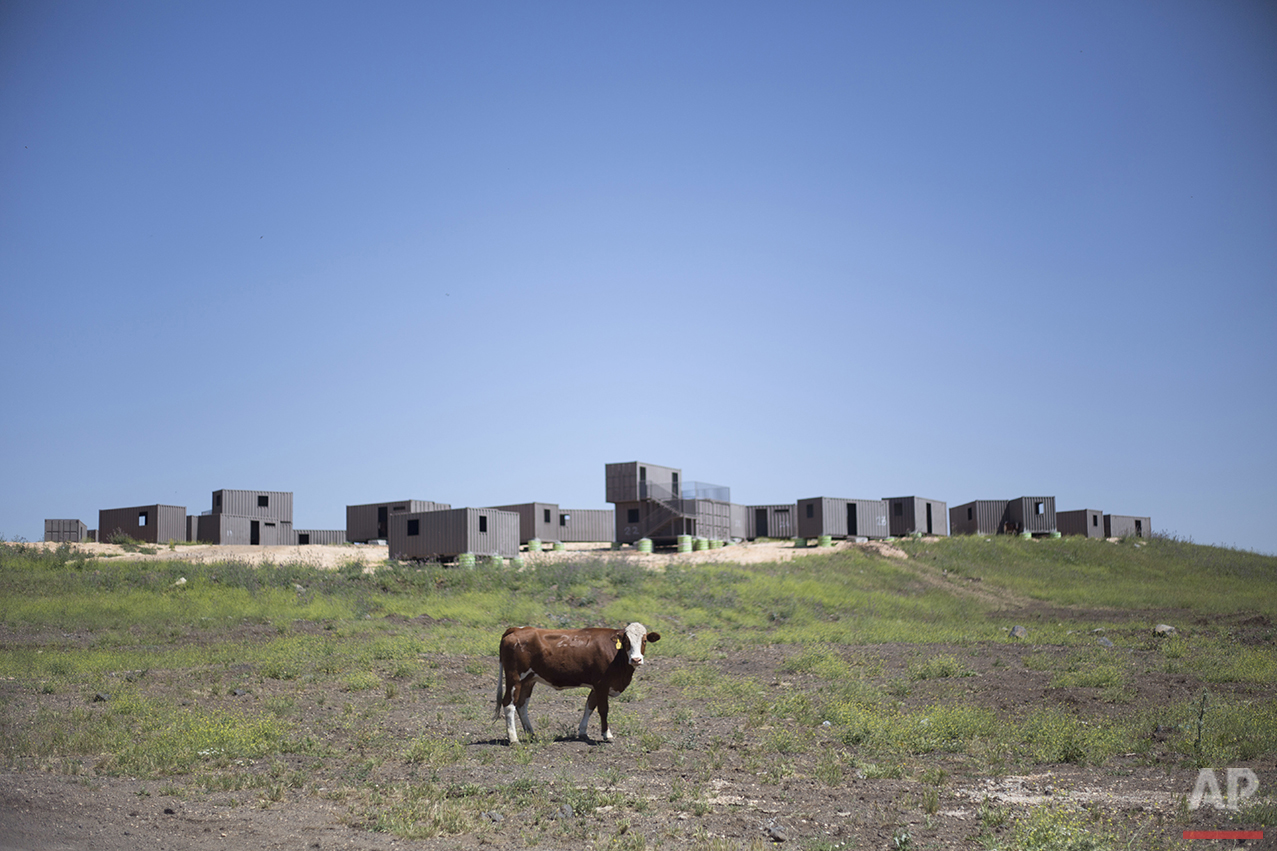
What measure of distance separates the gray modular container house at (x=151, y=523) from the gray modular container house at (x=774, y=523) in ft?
146

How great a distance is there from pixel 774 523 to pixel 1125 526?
30319mm

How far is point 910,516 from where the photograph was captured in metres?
65.2

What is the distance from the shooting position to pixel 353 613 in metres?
31.5

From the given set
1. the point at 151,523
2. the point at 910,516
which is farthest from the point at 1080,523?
the point at 151,523

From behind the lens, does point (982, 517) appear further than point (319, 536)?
No

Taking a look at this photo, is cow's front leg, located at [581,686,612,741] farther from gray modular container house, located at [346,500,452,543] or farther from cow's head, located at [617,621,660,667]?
gray modular container house, located at [346,500,452,543]

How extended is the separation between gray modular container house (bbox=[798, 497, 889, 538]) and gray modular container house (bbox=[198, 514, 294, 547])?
3928 cm

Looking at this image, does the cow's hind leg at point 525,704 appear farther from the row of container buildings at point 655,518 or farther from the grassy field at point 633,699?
the row of container buildings at point 655,518

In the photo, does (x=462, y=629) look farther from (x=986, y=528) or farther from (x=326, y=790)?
(x=986, y=528)

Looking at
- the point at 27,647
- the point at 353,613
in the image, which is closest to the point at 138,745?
the point at 27,647

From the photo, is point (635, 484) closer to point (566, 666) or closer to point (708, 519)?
point (708, 519)

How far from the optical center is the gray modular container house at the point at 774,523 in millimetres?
70750

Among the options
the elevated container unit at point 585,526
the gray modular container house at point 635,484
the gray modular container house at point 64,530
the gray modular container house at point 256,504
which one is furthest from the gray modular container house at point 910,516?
the gray modular container house at point 64,530
